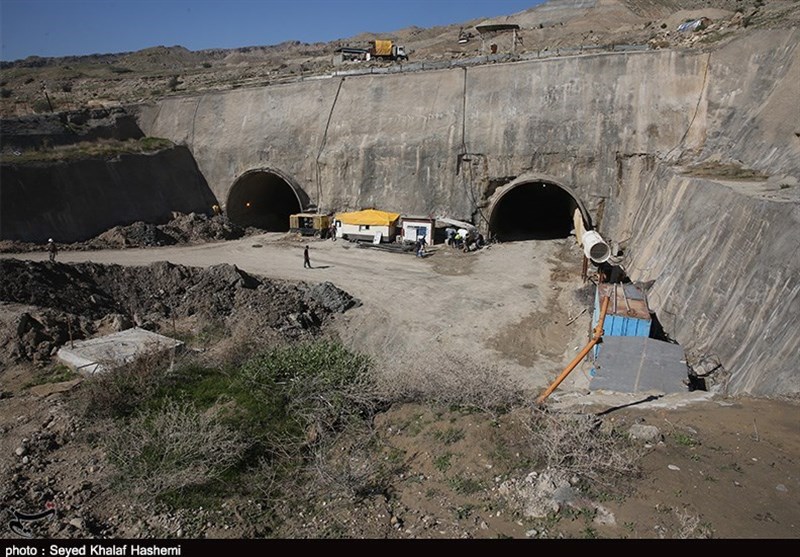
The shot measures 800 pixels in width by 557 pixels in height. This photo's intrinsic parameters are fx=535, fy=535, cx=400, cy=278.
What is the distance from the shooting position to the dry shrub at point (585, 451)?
25.4 feet

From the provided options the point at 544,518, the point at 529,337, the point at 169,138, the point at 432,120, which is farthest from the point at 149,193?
the point at 544,518

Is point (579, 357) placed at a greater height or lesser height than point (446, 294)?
greater

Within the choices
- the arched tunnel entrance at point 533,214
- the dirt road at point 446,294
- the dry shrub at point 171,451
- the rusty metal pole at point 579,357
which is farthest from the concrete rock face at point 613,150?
the dry shrub at point 171,451

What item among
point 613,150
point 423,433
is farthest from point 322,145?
point 423,433

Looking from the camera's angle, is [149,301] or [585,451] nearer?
[585,451]

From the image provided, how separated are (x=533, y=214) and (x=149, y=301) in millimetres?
22746

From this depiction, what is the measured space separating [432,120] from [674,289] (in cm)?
1734

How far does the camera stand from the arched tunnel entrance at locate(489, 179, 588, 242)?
29547 mm

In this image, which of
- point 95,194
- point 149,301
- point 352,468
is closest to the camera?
point 352,468

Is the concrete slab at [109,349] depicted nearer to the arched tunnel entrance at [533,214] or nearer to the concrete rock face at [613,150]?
the concrete rock face at [613,150]

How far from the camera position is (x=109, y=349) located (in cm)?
1321

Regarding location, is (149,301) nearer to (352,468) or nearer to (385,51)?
(352,468)

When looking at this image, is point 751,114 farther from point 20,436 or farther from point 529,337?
point 20,436

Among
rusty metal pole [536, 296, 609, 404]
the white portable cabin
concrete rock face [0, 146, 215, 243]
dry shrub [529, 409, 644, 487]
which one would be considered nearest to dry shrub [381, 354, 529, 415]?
rusty metal pole [536, 296, 609, 404]
